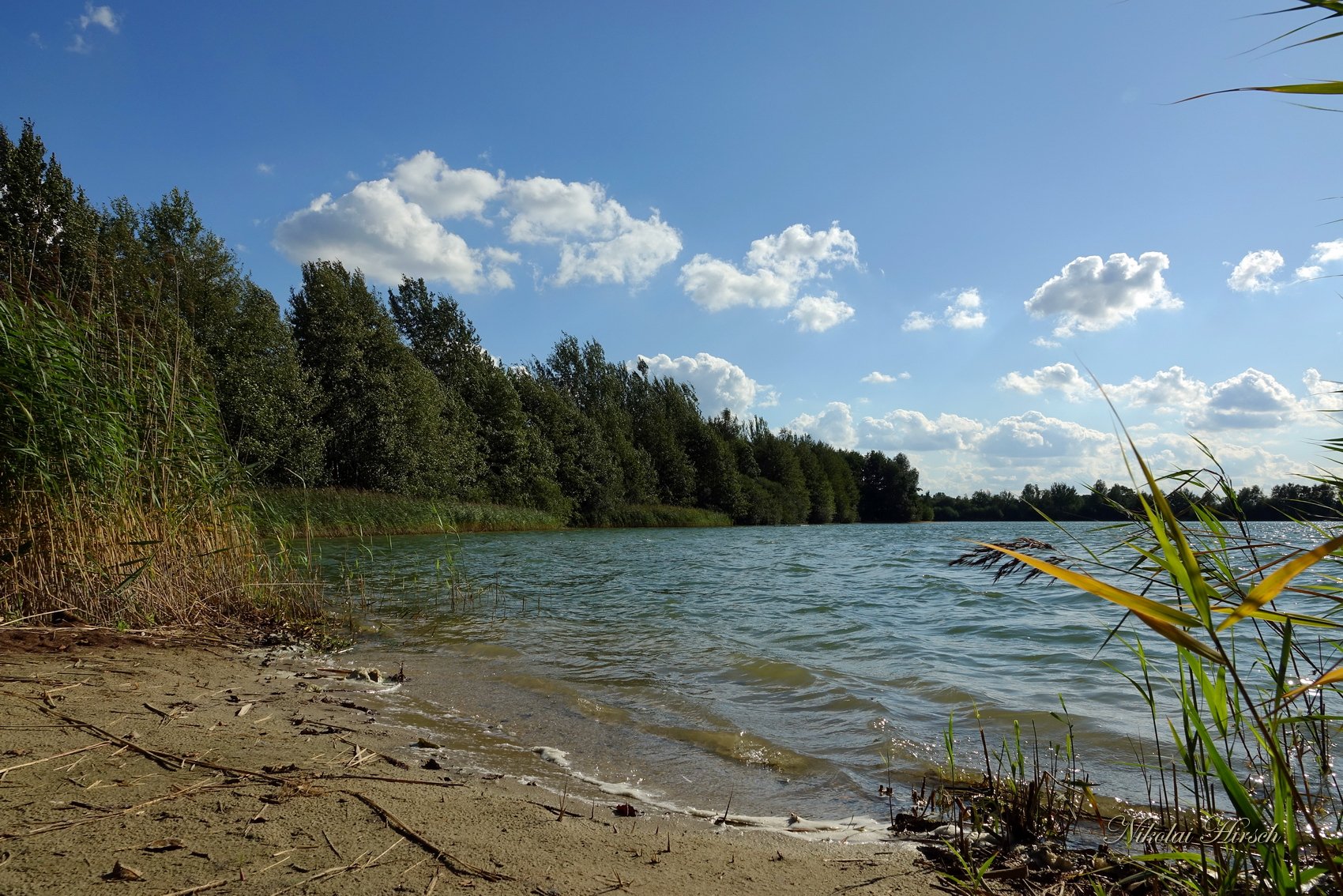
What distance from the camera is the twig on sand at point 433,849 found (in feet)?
7.91

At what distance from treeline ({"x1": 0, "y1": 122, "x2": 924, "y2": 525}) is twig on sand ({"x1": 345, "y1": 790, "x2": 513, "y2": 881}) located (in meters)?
4.56

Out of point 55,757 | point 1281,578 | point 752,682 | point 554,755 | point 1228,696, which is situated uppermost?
point 1281,578

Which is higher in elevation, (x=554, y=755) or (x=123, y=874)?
(x=123, y=874)

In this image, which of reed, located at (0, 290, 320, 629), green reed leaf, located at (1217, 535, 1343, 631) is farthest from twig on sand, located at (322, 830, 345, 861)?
reed, located at (0, 290, 320, 629)

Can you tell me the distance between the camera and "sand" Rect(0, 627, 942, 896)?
89.7 inches

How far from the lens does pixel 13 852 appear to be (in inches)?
87.0

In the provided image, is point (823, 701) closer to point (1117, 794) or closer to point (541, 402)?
point (1117, 794)

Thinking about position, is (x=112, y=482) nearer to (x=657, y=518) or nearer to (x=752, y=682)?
(x=752, y=682)

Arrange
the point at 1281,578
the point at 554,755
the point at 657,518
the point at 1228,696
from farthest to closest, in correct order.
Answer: the point at 657,518, the point at 554,755, the point at 1228,696, the point at 1281,578

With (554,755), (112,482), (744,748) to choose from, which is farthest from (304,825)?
(112,482)

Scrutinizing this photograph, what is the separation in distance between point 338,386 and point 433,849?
37552mm

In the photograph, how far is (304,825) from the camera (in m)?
2.63

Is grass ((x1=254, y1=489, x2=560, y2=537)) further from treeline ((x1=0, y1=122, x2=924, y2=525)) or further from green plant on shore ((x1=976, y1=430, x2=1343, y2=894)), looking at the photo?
green plant on shore ((x1=976, y1=430, x2=1343, y2=894))

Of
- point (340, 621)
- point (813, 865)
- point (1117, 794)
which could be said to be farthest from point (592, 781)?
point (340, 621)
